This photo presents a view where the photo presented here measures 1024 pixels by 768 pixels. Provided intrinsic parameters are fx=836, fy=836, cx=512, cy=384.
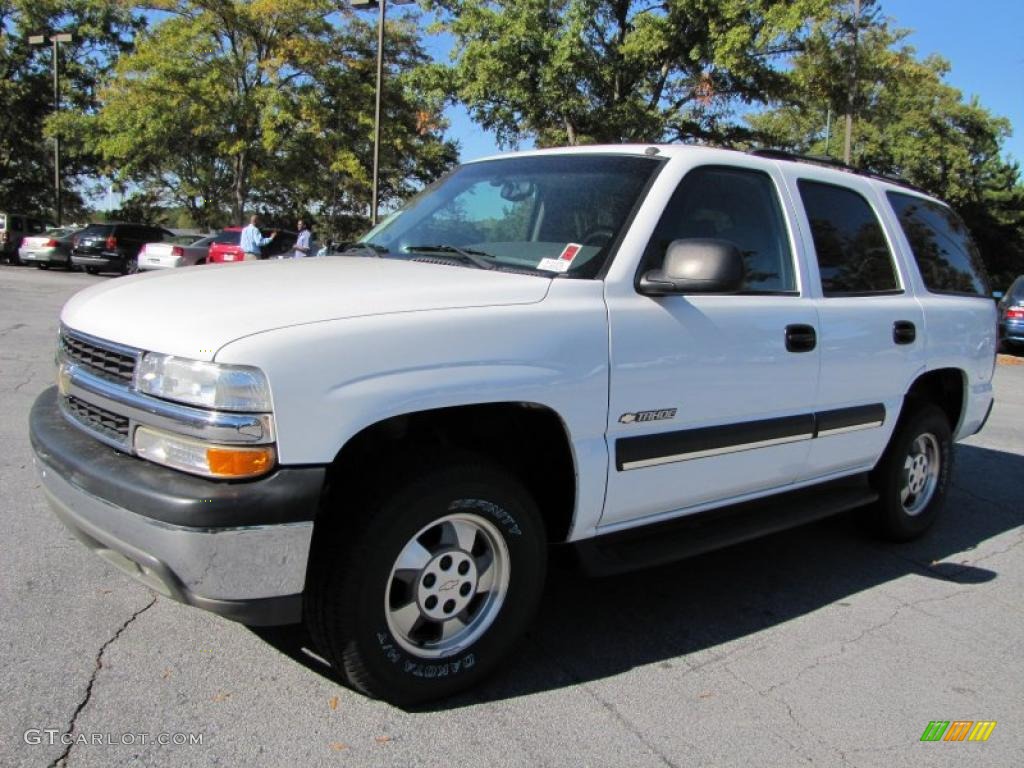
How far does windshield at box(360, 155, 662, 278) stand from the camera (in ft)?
10.5

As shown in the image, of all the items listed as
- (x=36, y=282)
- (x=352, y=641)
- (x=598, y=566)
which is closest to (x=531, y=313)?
(x=598, y=566)

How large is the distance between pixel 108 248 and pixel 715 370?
25.5m

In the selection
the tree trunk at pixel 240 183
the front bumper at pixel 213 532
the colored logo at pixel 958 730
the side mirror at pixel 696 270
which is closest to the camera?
the front bumper at pixel 213 532

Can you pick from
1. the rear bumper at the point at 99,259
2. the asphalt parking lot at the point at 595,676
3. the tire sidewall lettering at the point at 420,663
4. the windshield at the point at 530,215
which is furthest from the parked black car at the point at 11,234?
the tire sidewall lettering at the point at 420,663

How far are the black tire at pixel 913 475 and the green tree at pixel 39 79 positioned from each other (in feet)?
131

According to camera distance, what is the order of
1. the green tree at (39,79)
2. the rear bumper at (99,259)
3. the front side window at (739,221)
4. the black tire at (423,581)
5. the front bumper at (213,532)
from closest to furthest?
the front bumper at (213,532) → the black tire at (423,581) → the front side window at (739,221) → the rear bumper at (99,259) → the green tree at (39,79)

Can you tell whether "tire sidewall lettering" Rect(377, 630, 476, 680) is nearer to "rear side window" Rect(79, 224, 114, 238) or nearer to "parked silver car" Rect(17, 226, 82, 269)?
"rear side window" Rect(79, 224, 114, 238)

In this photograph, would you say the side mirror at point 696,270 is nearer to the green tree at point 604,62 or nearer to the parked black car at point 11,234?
the green tree at point 604,62

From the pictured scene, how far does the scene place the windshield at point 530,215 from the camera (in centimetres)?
321

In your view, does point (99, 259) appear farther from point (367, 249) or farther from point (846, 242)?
point (846, 242)

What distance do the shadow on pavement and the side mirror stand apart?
1165 millimetres

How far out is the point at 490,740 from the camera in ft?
8.61

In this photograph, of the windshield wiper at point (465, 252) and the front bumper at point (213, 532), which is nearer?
the front bumper at point (213, 532)

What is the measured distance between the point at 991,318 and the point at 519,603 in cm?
379
